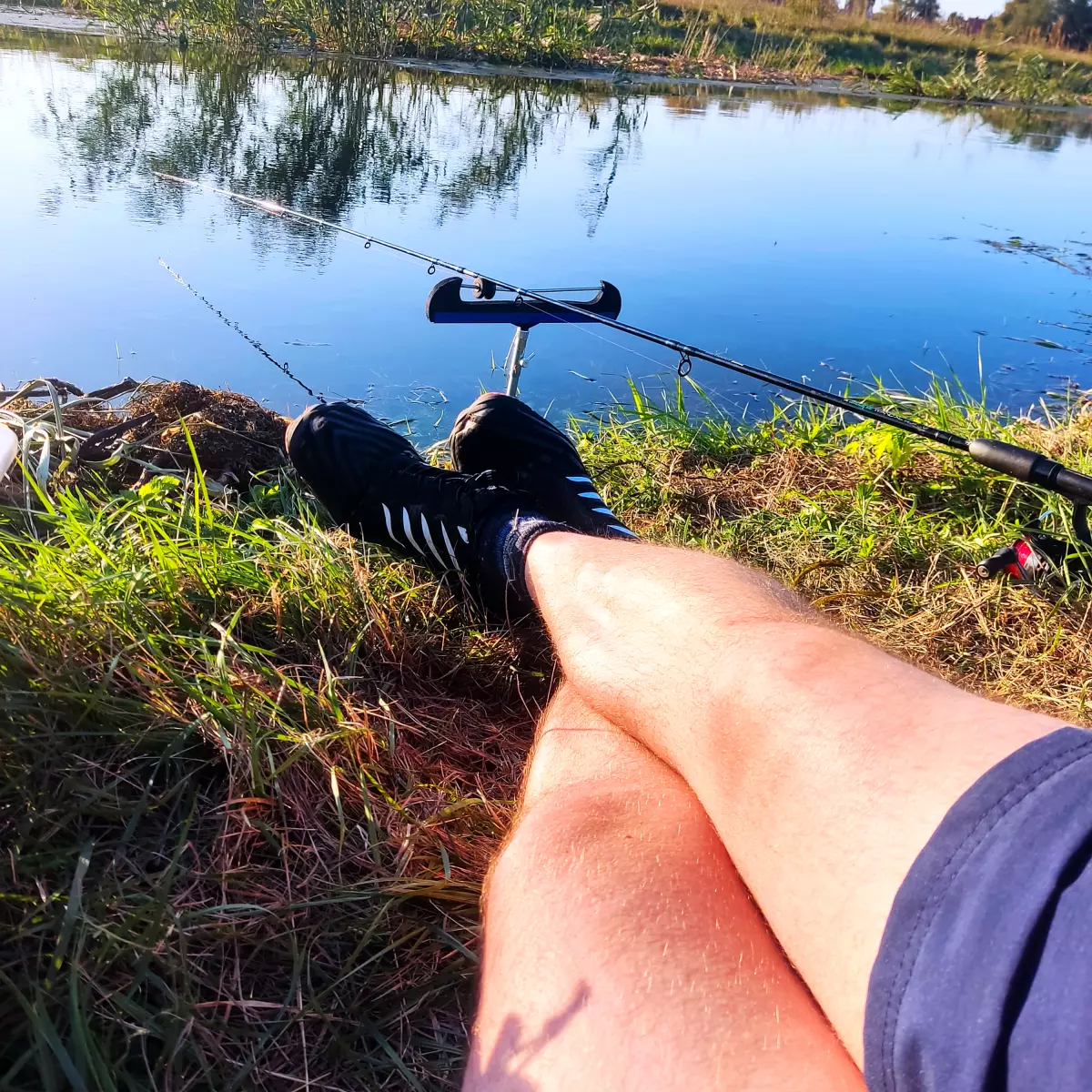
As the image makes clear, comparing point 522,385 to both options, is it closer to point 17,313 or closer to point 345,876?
point 17,313

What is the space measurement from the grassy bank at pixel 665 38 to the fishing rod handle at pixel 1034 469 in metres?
10.0

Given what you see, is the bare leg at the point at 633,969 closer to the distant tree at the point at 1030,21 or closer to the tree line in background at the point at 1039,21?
the tree line in background at the point at 1039,21

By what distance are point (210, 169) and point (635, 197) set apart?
2.32 metres

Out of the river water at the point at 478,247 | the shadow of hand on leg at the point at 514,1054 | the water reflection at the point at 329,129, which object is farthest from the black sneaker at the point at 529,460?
the water reflection at the point at 329,129

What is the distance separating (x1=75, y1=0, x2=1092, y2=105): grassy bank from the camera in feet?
30.8

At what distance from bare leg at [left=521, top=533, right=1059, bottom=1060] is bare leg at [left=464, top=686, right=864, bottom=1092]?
28 mm

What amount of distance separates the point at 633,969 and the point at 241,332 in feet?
8.40

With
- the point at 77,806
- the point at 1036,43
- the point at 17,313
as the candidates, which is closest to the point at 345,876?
the point at 77,806

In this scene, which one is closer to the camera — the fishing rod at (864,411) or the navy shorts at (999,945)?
the navy shorts at (999,945)

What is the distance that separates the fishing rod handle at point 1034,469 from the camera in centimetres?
147

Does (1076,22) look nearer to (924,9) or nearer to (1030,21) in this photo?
(1030,21)

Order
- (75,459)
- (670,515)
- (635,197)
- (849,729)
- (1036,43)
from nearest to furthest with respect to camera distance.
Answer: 1. (849,729)
2. (75,459)
3. (670,515)
4. (635,197)
5. (1036,43)

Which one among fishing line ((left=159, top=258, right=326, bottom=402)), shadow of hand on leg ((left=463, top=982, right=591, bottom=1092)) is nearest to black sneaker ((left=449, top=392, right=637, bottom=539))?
fishing line ((left=159, top=258, right=326, bottom=402))

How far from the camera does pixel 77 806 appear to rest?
33.3 inches
